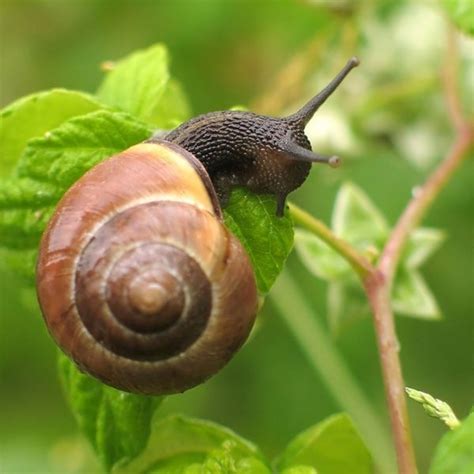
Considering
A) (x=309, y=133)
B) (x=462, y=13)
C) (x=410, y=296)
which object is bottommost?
(x=410, y=296)

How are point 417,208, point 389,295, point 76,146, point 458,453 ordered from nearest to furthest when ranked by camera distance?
1. point 458,453
2. point 76,146
3. point 389,295
4. point 417,208

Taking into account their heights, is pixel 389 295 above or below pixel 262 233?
below

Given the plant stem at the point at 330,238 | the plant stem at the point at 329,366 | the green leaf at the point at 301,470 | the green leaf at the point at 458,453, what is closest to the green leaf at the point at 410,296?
the plant stem at the point at 330,238

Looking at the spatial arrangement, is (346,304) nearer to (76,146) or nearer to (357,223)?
(357,223)

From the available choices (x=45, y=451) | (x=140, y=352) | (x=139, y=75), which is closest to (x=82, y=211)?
(x=140, y=352)

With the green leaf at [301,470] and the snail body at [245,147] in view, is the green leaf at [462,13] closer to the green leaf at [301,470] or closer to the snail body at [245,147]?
the snail body at [245,147]

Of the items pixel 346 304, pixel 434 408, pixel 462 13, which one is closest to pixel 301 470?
pixel 434 408
